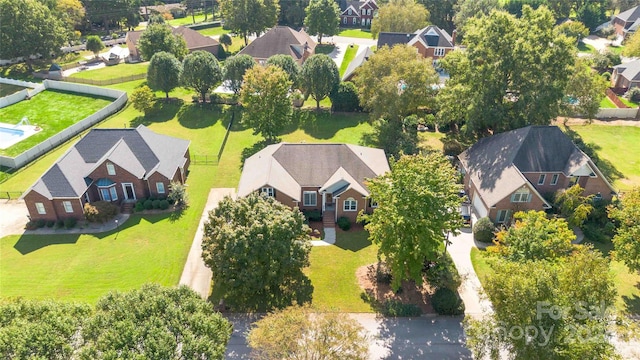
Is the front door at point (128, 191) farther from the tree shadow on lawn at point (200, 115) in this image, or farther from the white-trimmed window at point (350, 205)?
the white-trimmed window at point (350, 205)

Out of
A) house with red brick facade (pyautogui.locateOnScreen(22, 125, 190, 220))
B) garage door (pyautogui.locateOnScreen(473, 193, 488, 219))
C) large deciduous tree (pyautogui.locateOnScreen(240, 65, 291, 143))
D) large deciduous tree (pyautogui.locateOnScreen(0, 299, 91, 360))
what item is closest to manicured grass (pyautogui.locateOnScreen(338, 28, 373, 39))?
large deciduous tree (pyautogui.locateOnScreen(240, 65, 291, 143))

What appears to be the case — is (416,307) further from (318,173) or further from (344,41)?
(344,41)

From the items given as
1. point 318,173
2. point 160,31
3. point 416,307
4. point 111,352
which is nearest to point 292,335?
point 111,352

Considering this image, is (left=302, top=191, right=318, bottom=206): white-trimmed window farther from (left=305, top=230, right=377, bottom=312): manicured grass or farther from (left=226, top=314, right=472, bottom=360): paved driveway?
(left=226, top=314, right=472, bottom=360): paved driveway

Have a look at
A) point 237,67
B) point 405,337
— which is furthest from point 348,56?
point 405,337

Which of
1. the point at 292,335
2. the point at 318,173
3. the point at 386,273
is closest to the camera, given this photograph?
the point at 292,335

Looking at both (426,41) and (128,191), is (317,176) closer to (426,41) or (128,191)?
(128,191)
